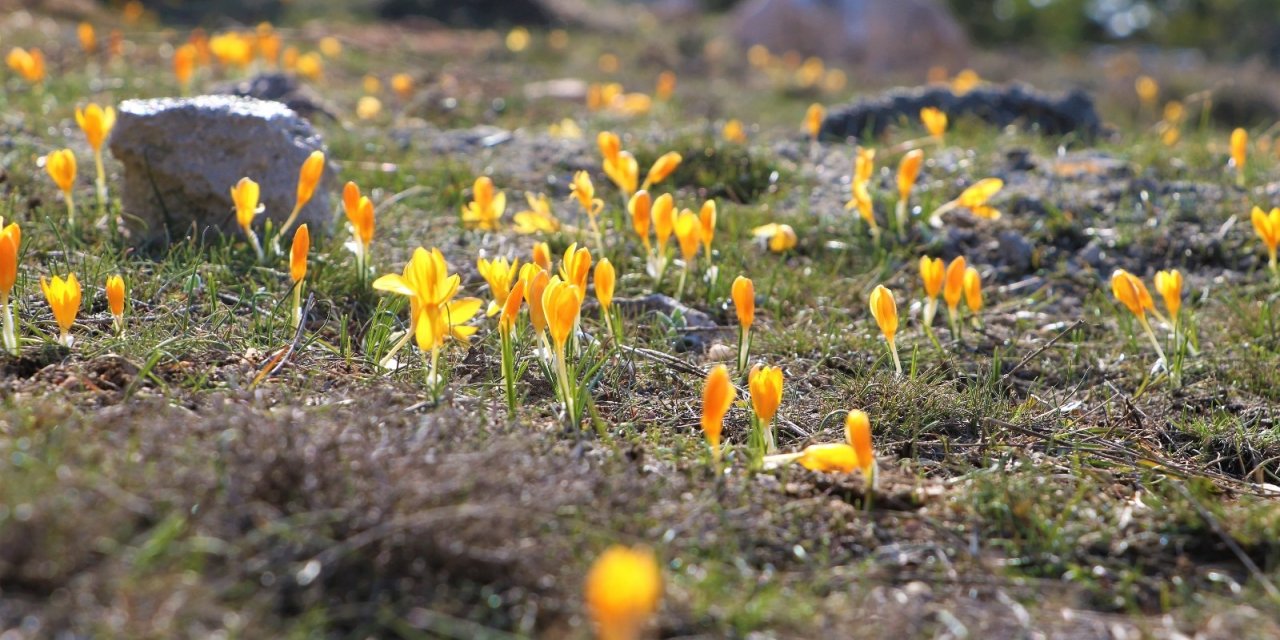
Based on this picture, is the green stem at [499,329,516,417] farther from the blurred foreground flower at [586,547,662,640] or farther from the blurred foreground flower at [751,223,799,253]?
the blurred foreground flower at [751,223,799,253]

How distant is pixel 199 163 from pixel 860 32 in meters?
15.1

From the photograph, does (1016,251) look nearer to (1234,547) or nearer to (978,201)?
(978,201)

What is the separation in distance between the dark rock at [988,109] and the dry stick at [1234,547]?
455 cm

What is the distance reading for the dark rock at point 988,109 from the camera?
677cm

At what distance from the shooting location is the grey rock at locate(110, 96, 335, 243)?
12.5ft

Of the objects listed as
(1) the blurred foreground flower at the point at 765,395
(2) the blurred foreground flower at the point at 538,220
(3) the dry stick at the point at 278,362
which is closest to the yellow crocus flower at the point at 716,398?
(1) the blurred foreground flower at the point at 765,395

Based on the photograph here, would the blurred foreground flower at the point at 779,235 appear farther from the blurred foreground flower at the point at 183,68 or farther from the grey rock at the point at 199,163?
the blurred foreground flower at the point at 183,68

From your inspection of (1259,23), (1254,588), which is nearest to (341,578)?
(1254,588)

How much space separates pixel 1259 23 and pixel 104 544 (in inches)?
936

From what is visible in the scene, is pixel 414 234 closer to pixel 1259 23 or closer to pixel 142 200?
pixel 142 200

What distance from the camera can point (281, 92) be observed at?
624 cm

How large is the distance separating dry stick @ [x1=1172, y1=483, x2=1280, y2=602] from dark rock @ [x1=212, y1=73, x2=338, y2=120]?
4.77m

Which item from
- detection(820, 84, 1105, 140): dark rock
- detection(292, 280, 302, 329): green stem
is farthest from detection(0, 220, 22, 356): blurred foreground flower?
detection(820, 84, 1105, 140): dark rock

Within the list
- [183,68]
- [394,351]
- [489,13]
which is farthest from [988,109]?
[489,13]
